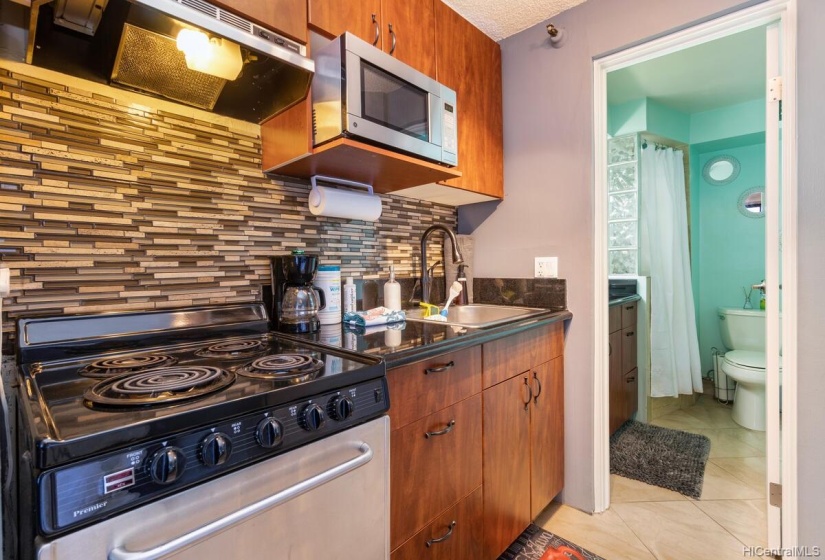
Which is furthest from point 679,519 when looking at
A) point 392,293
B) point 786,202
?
point 392,293

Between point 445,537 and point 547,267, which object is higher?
point 547,267

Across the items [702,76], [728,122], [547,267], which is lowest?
[547,267]

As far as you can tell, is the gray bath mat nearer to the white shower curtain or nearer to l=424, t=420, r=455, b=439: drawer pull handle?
the white shower curtain

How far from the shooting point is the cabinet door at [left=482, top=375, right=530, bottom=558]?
1.37m

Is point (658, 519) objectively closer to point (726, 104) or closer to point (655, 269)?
point (655, 269)

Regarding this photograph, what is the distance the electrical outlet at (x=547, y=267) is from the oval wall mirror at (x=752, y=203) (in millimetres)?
2764

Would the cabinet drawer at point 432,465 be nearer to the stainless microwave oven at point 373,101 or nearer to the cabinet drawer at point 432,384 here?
the cabinet drawer at point 432,384

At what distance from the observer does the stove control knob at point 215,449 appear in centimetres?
63

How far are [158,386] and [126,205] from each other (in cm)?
68

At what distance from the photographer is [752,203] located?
135 inches

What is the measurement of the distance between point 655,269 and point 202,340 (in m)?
3.14

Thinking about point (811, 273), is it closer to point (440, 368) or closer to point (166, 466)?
point (440, 368)

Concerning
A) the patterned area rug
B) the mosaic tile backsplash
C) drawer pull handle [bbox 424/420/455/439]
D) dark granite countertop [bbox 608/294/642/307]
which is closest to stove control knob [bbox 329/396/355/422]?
drawer pull handle [bbox 424/420/455/439]

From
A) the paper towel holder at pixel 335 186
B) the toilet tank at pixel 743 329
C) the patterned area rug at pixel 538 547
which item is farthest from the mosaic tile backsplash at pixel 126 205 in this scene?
the toilet tank at pixel 743 329
